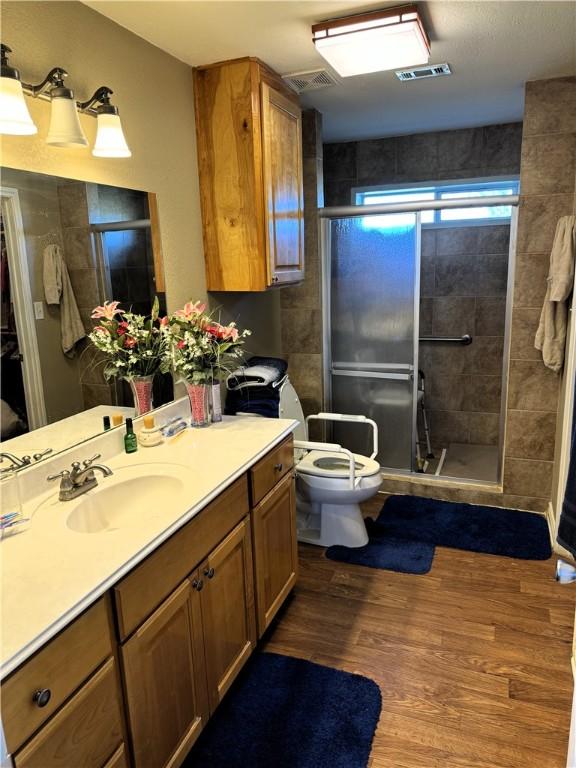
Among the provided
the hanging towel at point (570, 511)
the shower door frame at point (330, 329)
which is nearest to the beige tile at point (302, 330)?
the shower door frame at point (330, 329)

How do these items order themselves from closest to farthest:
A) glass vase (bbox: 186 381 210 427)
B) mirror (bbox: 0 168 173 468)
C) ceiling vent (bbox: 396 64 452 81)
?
mirror (bbox: 0 168 173 468), glass vase (bbox: 186 381 210 427), ceiling vent (bbox: 396 64 452 81)

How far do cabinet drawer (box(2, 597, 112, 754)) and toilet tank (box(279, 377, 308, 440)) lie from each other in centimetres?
179

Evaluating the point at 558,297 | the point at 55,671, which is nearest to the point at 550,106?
the point at 558,297

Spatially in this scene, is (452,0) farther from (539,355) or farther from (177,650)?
(177,650)

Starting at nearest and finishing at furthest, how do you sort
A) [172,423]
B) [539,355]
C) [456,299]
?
[172,423] < [539,355] < [456,299]

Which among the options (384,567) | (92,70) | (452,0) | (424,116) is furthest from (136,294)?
(424,116)

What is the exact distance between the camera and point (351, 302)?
11.9ft

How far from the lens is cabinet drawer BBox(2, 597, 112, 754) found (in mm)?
1036

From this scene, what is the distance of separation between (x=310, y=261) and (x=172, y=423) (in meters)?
1.70

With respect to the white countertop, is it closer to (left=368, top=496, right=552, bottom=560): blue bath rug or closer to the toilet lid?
the toilet lid

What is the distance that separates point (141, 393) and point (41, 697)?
1.28 m

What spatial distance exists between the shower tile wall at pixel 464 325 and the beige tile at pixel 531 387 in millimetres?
1109

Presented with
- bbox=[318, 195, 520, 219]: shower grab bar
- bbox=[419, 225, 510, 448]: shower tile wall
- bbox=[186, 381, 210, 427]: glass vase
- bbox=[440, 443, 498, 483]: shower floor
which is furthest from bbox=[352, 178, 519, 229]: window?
bbox=[186, 381, 210, 427]: glass vase

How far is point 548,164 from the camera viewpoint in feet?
9.59
